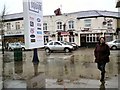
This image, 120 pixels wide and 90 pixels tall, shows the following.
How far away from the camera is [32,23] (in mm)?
15039

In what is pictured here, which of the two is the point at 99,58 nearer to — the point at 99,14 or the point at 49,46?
the point at 49,46

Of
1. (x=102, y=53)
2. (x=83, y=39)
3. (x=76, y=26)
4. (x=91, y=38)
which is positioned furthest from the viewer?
(x=83, y=39)

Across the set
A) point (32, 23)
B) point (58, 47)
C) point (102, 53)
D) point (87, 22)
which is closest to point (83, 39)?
point (87, 22)

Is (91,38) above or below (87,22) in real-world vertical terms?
below

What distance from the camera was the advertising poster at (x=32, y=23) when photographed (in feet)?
47.2

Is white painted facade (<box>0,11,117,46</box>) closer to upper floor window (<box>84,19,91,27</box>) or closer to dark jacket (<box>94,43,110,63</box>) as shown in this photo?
upper floor window (<box>84,19,91,27</box>)

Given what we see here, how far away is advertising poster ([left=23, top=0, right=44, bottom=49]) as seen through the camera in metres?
14.4

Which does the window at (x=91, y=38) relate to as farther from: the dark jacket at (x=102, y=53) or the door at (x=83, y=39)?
the dark jacket at (x=102, y=53)

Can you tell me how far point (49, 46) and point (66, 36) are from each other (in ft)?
53.7

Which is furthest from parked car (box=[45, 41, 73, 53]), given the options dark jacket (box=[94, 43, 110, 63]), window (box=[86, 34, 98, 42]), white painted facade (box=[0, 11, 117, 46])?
dark jacket (box=[94, 43, 110, 63])

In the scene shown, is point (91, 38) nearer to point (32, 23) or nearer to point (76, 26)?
point (76, 26)

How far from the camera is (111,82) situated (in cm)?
948

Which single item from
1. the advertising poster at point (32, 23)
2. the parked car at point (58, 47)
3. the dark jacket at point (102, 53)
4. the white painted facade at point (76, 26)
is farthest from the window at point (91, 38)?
the dark jacket at point (102, 53)

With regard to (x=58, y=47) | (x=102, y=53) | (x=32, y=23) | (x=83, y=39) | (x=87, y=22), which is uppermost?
(x=87, y=22)
